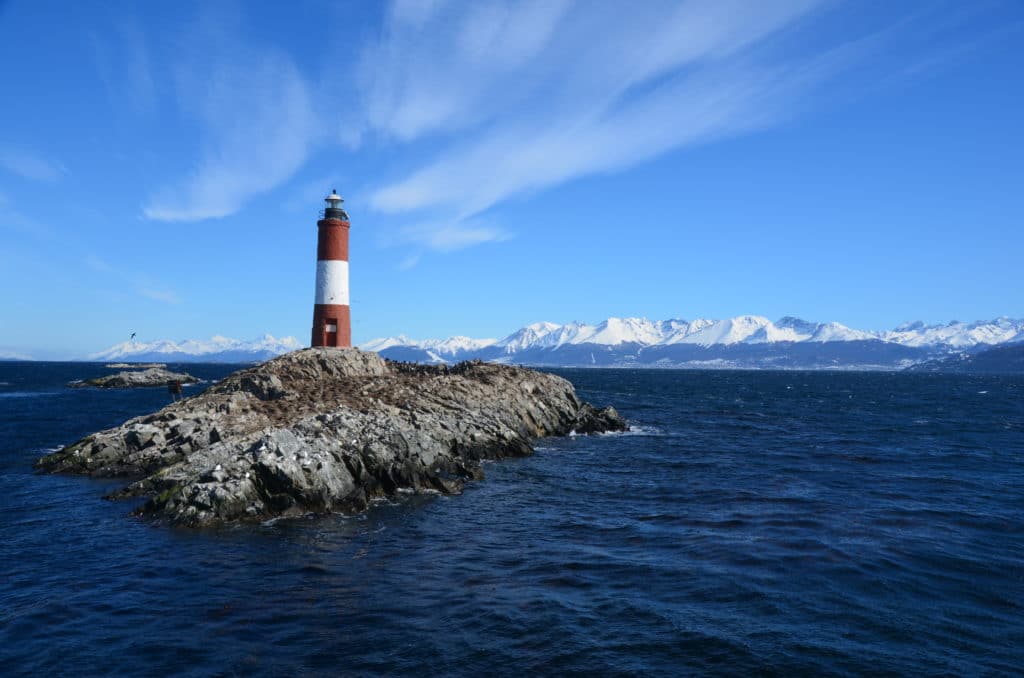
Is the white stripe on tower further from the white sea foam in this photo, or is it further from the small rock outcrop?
the small rock outcrop

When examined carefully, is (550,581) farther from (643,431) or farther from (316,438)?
(643,431)

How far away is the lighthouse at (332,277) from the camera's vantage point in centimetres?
4834

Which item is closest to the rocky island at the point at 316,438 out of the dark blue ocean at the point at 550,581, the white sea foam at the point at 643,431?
the white sea foam at the point at 643,431

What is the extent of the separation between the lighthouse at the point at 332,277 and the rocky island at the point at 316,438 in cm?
247

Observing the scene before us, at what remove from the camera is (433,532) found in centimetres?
2328

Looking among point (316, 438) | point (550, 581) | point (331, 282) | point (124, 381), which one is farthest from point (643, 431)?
point (124, 381)

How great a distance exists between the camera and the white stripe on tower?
48438 millimetres

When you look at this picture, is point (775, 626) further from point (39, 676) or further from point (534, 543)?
point (39, 676)

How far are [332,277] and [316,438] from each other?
73.7 feet

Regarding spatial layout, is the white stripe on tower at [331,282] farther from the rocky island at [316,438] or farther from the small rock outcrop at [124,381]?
the small rock outcrop at [124,381]

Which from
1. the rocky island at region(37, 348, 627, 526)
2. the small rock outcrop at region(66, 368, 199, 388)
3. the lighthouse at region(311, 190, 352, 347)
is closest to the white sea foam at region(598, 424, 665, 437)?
the rocky island at region(37, 348, 627, 526)

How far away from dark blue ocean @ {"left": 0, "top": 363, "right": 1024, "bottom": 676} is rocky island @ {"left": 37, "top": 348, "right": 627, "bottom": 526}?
1.71 metres

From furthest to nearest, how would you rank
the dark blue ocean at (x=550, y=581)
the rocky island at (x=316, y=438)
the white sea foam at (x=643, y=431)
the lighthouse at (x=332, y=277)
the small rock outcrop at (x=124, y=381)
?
1. the small rock outcrop at (x=124, y=381)
2. the white sea foam at (x=643, y=431)
3. the lighthouse at (x=332, y=277)
4. the rocky island at (x=316, y=438)
5. the dark blue ocean at (x=550, y=581)

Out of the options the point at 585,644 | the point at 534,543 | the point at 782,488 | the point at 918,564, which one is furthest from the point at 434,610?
the point at 782,488
